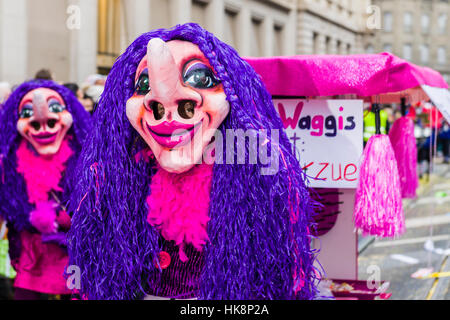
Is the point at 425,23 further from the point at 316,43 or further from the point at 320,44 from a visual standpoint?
the point at 316,43

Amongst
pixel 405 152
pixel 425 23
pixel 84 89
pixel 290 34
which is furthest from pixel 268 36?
pixel 425 23

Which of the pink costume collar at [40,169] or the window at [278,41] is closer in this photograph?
the pink costume collar at [40,169]

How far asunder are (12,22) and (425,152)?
10.1 metres

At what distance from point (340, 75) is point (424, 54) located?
4739 cm

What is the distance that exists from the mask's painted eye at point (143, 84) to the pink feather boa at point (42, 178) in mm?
1680

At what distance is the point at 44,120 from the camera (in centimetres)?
377

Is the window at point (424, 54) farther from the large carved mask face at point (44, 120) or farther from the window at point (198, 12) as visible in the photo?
the large carved mask face at point (44, 120)

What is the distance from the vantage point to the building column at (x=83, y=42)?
29.0 feet

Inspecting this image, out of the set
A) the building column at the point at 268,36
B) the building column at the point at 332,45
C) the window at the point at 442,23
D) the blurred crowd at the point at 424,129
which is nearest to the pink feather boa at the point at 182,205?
the blurred crowd at the point at 424,129

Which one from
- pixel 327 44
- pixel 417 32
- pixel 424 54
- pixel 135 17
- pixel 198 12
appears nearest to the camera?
pixel 135 17

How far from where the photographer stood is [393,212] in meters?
3.11

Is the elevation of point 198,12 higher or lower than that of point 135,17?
higher

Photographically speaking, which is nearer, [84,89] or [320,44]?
[84,89]

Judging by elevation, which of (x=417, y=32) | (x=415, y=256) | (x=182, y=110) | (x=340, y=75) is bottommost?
(x=415, y=256)
